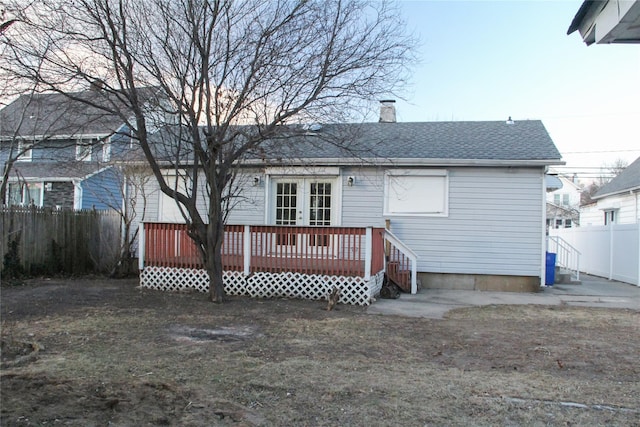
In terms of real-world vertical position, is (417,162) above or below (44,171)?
below

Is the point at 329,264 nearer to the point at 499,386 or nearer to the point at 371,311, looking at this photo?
the point at 371,311

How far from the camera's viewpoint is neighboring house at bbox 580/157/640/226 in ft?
55.3

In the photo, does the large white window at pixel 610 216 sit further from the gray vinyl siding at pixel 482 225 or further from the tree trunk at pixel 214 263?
the tree trunk at pixel 214 263

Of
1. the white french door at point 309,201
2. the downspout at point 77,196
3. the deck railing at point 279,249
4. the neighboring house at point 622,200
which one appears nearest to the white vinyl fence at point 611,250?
the neighboring house at point 622,200

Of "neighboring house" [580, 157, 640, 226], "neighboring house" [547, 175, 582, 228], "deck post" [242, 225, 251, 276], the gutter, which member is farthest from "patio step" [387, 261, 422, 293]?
"neighboring house" [547, 175, 582, 228]

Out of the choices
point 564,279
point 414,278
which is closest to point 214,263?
point 414,278

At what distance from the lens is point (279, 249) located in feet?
33.3

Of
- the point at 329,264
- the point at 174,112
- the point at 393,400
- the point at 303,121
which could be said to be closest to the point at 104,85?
the point at 174,112

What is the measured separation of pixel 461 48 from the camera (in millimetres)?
11477

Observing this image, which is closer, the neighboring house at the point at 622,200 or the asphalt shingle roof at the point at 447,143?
the asphalt shingle roof at the point at 447,143

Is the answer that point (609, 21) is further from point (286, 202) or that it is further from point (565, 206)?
point (565, 206)

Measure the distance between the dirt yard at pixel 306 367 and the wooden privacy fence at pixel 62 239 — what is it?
3.46 m

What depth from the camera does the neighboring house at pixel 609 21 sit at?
9.31 ft

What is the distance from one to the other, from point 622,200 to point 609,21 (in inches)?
705
